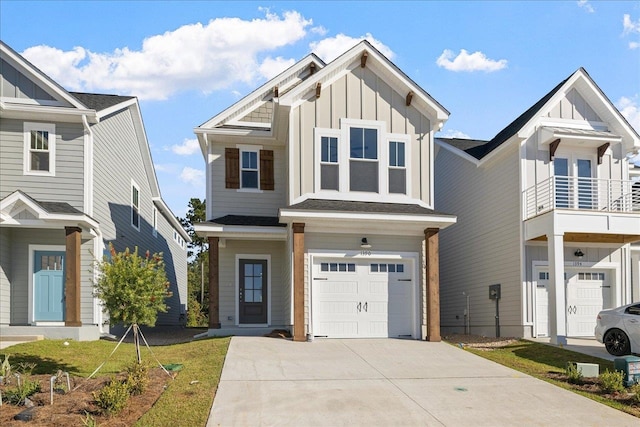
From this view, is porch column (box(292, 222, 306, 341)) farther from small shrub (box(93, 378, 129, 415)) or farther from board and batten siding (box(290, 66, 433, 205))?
small shrub (box(93, 378, 129, 415))

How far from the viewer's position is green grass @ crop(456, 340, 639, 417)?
42.7 ft

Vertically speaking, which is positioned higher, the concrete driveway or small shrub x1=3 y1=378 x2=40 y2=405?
small shrub x1=3 y1=378 x2=40 y2=405

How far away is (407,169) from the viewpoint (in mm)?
17562

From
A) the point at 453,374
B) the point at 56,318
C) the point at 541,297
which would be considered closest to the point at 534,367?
the point at 453,374

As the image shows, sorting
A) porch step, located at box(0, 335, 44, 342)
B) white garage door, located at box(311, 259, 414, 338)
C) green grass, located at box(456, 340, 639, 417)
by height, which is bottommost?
green grass, located at box(456, 340, 639, 417)

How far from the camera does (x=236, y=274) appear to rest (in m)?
19.6

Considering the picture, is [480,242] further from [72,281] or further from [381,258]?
[72,281]

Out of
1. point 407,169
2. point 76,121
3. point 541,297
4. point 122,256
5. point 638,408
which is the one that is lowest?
point 638,408

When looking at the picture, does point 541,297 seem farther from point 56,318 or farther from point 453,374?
point 56,318

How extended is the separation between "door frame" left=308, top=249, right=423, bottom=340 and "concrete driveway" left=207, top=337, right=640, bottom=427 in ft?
7.71

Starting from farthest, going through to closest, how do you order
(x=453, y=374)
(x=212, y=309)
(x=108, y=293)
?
(x=212, y=309) < (x=453, y=374) < (x=108, y=293)

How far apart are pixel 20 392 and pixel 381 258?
33.2ft

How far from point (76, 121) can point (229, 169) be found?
4924mm

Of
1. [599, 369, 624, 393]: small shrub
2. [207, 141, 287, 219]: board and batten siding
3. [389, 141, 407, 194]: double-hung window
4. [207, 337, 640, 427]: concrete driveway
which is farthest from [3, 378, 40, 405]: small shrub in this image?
[389, 141, 407, 194]: double-hung window
